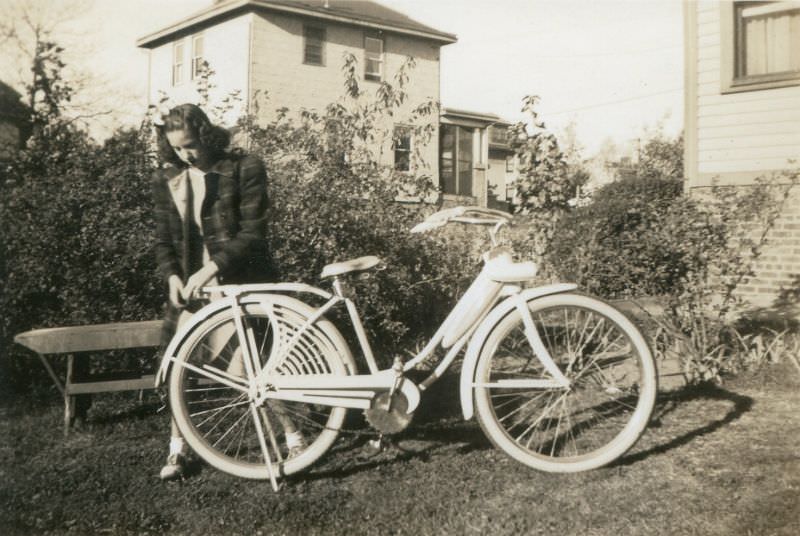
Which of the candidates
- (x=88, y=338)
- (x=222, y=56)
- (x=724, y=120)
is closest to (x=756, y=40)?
(x=724, y=120)

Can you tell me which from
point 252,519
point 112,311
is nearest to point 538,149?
point 112,311

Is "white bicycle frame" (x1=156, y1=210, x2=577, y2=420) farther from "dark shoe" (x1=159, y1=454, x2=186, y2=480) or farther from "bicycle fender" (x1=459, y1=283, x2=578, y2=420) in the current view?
"dark shoe" (x1=159, y1=454, x2=186, y2=480)

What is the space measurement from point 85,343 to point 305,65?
19038 millimetres

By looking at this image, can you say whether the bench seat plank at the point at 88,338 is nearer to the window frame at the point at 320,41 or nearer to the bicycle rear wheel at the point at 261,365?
the bicycle rear wheel at the point at 261,365

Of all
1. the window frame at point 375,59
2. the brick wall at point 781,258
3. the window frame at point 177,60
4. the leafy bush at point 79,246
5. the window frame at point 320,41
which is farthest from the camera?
the window frame at point 375,59

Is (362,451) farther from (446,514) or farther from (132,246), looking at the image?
(132,246)

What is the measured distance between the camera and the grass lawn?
274cm

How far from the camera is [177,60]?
22922 millimetres

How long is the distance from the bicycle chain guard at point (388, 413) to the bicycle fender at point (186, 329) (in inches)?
31.2

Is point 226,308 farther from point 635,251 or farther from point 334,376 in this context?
point 635,251

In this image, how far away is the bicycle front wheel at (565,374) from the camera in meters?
3.13

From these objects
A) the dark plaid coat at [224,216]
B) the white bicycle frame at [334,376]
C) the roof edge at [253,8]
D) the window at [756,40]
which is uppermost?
the roof edge at [253,8]

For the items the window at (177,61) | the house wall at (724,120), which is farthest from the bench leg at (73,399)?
the window at (177,61)

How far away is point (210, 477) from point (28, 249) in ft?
8.75
